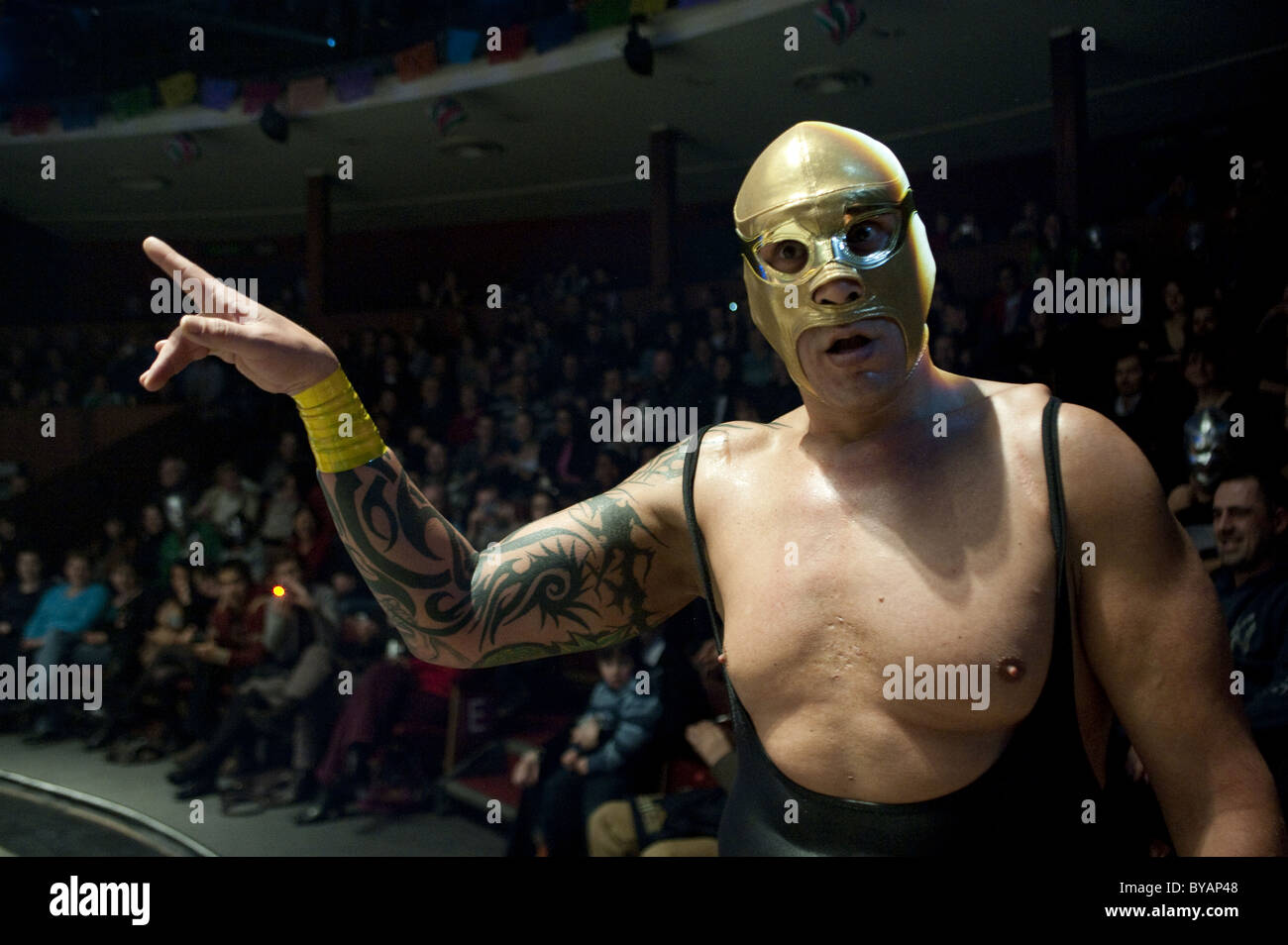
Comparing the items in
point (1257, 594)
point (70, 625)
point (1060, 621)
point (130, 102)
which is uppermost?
point (130, 102)

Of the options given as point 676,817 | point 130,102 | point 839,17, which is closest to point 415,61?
point 130,102

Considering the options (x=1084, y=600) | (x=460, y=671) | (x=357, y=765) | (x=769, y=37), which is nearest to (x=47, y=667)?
(x=357, y=765)

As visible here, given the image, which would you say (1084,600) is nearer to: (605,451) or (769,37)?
(605,451)

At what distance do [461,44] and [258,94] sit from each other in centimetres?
136

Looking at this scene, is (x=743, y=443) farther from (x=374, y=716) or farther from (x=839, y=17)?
(x=839, y=17)

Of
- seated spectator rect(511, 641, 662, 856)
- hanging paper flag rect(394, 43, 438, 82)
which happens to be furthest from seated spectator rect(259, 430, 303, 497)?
seated spectator rect(511, 641, 662, 856)

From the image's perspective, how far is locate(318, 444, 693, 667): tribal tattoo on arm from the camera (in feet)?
4.04

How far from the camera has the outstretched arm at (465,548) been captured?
3.73ft

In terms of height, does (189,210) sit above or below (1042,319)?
above

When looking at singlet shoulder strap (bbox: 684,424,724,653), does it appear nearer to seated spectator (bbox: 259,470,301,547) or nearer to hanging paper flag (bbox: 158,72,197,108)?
seated spectator (bbox: 259,470,301,547)

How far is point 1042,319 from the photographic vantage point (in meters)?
3.67

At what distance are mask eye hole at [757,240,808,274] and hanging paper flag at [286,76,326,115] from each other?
5121mm

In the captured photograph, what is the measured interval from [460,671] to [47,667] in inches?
84.0

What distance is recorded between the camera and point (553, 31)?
16.0 feet
